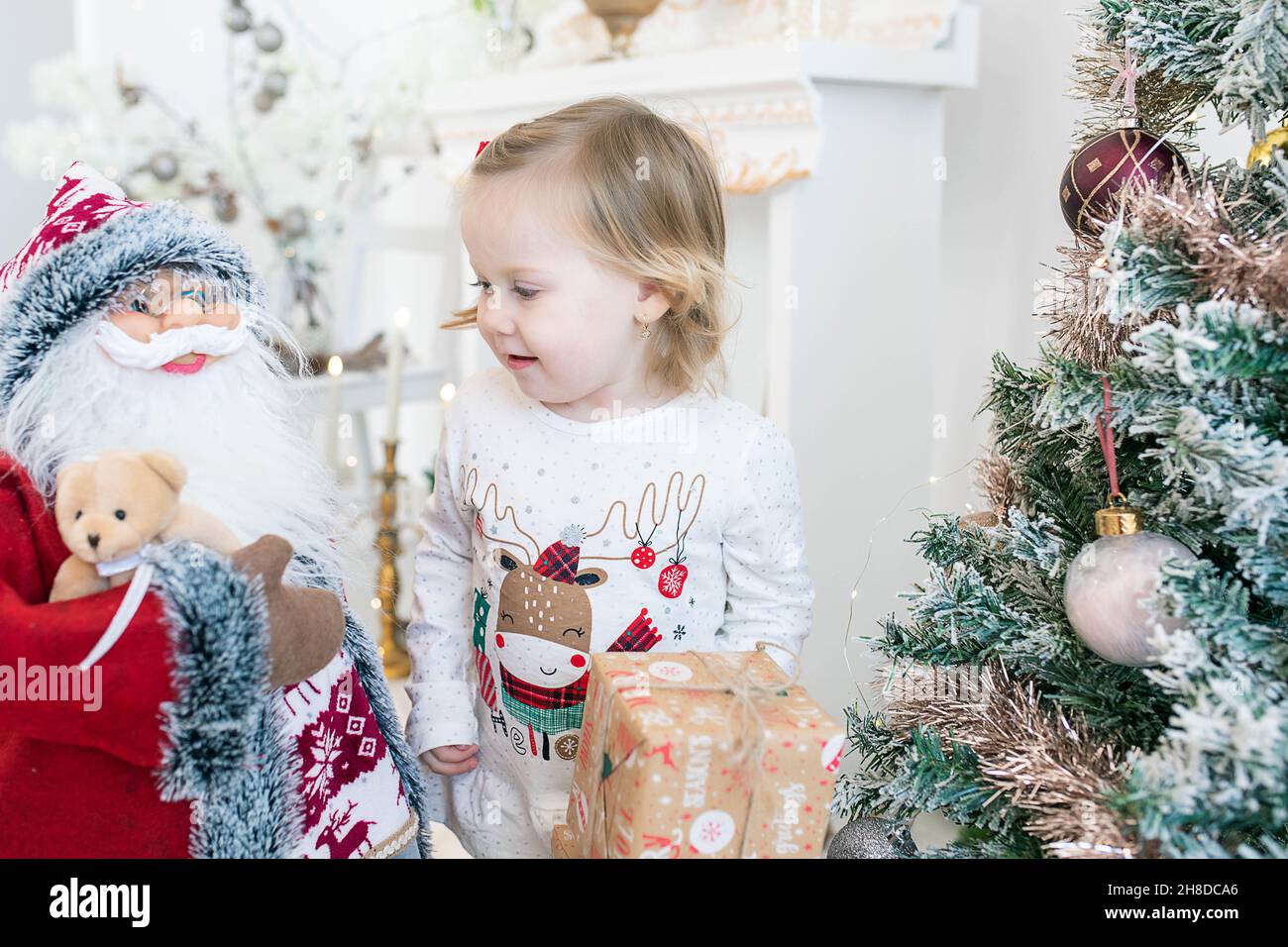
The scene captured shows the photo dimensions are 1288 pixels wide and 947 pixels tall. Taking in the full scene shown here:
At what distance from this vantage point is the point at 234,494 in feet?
2.52

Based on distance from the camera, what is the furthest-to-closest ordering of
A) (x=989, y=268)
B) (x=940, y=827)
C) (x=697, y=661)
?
(x=989, y=268) < (x=940, y=827) < (x=697, y=661)

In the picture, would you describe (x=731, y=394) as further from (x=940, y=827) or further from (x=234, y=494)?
(x=234, y=494)

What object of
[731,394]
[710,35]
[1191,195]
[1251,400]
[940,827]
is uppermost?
[710,35]

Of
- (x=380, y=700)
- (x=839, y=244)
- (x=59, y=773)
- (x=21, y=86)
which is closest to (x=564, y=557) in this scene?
(x=380, y=700)

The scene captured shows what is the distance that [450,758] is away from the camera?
101 cm

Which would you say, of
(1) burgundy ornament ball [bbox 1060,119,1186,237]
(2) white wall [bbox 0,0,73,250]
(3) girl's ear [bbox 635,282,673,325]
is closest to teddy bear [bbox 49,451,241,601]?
(3) girl's ear [bbox 635,282,673,325]

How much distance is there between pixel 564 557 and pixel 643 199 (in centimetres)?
30

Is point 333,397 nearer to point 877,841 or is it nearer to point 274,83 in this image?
point 274,83

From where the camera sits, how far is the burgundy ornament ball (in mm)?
799

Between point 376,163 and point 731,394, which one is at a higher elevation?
point 376,163

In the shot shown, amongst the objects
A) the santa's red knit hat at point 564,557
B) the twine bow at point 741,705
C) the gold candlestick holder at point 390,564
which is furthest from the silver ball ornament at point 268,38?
the twine bow at point 741,705
